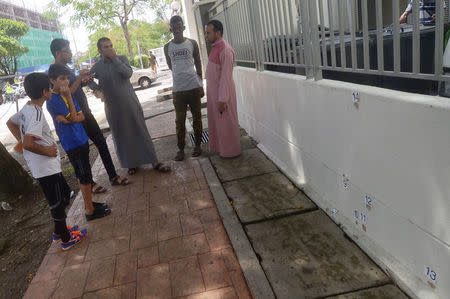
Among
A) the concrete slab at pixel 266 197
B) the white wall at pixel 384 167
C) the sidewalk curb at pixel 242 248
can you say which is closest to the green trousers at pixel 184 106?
the sidewalk curb at pixel 242 248

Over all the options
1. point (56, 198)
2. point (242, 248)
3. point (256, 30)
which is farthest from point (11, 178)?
point (256, 30)

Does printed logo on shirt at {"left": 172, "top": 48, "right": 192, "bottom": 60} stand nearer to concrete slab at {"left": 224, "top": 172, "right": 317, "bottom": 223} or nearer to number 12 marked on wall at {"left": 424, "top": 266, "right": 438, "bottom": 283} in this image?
concrete slab at {"left": 224, "top": 172, "right": 317, "bottom": 223}

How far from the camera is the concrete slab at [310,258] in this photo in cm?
237

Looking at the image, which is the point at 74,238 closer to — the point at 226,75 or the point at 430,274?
the point at 226,75

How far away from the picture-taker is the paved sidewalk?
263 cm

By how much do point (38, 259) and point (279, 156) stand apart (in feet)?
9.61

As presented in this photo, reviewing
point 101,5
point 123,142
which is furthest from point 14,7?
point 123,142

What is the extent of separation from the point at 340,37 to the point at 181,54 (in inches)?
112

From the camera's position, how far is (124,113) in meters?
4.60

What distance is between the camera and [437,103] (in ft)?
5.77

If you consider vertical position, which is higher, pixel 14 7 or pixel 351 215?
pixel 14 7

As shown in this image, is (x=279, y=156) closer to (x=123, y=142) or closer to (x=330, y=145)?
(x=330, y=145)

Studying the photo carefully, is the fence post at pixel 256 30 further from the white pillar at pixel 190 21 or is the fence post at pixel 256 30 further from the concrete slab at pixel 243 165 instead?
the white pillar at pixel 190 21

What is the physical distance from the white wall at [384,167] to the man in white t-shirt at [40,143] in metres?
2.37
